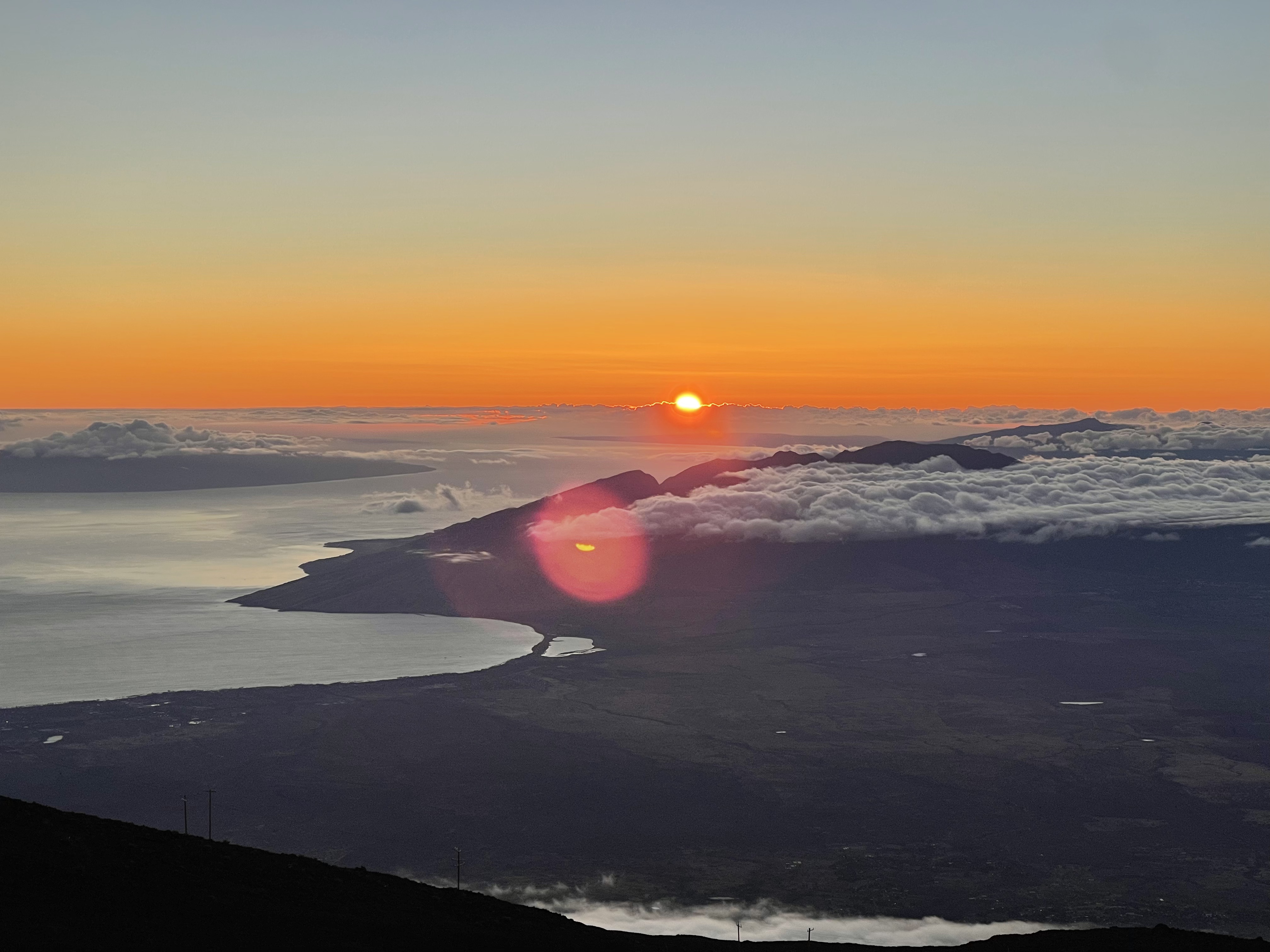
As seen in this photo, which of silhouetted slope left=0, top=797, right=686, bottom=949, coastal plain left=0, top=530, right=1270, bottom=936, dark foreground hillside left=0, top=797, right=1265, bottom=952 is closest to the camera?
silhouetted slope left=0, top=797, right=686, bottom=949

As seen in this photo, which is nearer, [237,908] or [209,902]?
[209,902]

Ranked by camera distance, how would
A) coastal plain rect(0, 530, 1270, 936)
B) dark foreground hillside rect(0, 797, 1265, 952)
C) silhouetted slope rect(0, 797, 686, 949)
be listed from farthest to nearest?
coastal plain rect(0, 530, 1270, 936)
dark foreground hillside rect(0, 797, 1265, 952)
silhouetted slope rect(0, 797, 686, 949)

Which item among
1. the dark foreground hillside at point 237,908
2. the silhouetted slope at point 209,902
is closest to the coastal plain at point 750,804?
the dark foreground hillside at point 237,908

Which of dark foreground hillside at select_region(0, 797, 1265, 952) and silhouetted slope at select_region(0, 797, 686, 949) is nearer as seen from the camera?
silhouetted slope at select_region(0, 797, 686, 949)

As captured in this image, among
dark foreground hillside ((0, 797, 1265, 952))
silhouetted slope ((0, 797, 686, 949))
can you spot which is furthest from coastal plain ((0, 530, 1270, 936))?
silhouetted slope ((0, 797, 686, 949))

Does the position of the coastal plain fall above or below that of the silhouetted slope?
below

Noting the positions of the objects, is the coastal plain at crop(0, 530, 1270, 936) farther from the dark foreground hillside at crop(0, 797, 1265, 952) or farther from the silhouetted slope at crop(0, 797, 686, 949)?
the silhouetted slope at crop(0, 797, 686, 949)

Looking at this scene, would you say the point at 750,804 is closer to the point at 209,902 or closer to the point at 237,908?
the point at 237,908

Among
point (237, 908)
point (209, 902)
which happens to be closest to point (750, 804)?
point (237, 908)

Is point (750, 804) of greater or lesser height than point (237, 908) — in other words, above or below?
below
